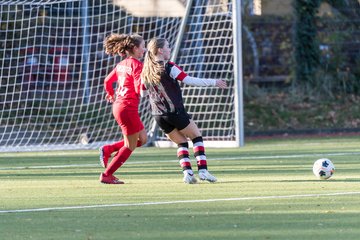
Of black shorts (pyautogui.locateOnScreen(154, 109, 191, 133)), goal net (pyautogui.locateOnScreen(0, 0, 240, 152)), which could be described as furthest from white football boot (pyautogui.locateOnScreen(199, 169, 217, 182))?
goal net (pyautogui.locateOnScreen(0, 0, 240, 152))

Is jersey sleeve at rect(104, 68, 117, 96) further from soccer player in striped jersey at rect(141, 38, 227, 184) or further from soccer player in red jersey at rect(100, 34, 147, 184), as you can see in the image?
soccer player in striped jersey at rect(141, 38, 227, 184)

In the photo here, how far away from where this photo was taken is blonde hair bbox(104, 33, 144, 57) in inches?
424

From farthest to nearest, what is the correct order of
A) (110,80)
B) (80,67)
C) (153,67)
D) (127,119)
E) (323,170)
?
(80,67), (110,80), (127,119), (153,67), (323,170)

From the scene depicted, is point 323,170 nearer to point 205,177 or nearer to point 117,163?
point 205,177

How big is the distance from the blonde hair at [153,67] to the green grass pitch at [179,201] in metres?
1.11

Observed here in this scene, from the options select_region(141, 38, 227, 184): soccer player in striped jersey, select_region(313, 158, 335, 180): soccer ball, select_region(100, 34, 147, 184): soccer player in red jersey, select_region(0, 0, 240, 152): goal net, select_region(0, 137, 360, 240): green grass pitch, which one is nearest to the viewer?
select_region(0, 137, 360, 240): green grass pitch

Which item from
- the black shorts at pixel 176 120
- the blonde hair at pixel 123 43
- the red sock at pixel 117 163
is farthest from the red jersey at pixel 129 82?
the red sock at pixel 117 163


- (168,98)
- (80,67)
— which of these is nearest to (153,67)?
(168,98)

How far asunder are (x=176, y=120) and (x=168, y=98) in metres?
0.25

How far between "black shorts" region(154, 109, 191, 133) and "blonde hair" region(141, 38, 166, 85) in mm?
384

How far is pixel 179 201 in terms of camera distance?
8.57m

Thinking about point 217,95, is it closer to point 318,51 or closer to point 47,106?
point 47,106

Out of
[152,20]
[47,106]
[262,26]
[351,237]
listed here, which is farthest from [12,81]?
[351,237]

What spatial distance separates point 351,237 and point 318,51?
18335mm
